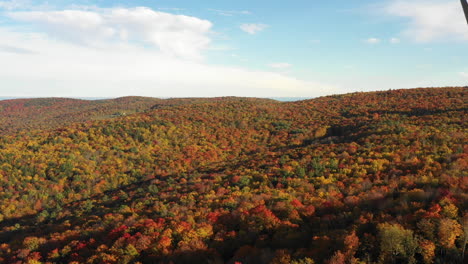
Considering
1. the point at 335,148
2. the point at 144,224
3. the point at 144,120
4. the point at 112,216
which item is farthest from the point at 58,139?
the point at 335,148

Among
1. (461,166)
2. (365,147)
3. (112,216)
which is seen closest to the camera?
(461,166)

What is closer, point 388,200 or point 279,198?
point 388,200

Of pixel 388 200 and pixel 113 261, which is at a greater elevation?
pixel 388 200

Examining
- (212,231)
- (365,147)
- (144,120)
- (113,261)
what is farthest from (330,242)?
(144,120)


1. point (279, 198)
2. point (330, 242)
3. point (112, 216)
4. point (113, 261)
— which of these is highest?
point (330, 242)

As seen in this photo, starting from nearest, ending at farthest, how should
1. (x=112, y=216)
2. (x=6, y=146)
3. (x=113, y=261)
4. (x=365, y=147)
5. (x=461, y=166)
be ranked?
(x=113, y=261) < (x=461, y=166) < (x=112, y=216) < (x=365, y=147) < (x=6, y=146)

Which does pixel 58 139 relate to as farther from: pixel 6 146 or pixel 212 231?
pixel 212 231
